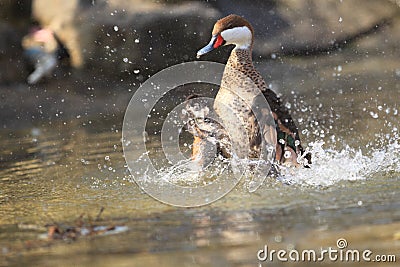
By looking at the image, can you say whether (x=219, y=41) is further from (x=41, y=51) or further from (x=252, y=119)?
(x=41, y=51)

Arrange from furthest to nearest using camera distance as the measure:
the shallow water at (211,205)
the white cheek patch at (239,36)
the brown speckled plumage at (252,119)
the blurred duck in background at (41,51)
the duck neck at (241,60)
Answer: the blurred duck in background at (41,51) → the white cheek patch at (239,36) → the duck neck at (241,60) → the brown speckled plumage at (252,119) → the shallow water at (211,205)

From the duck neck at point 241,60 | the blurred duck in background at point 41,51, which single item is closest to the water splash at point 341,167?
the duck neck at point 241,60

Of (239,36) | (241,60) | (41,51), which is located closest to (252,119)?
(241,60)

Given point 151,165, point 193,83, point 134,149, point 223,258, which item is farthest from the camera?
point 193,83

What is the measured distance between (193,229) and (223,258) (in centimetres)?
50

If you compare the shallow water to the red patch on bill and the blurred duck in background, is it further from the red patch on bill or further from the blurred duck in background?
the blurred duck in background

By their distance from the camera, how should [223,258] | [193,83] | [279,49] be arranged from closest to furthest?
[223,258] < [193,83] < [279,49]

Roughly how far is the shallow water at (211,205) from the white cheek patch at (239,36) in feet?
2.72

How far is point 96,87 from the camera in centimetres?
916

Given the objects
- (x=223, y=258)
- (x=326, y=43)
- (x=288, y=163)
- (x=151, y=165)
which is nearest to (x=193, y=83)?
(x=326, y=43)

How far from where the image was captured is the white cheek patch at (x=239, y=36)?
18.1ft

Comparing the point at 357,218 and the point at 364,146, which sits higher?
the point at 364,146

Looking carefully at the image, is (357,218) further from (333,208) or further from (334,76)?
(334,76)

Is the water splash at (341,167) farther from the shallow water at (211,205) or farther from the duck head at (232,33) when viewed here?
the duck head at (232,33)
